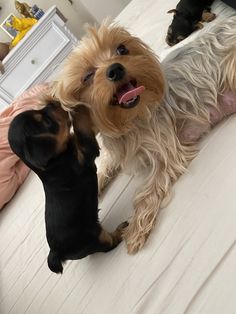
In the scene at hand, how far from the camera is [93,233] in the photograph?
1.26 metres

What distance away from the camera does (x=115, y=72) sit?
1065 mm

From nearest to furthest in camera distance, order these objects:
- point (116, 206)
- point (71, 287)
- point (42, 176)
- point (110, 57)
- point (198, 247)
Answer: point (198, 247) < point (110, 57) < point (42, 176) < point (71, 287) < point (116, 206)

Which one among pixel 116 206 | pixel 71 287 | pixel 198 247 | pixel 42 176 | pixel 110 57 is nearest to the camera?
pixel 198 247

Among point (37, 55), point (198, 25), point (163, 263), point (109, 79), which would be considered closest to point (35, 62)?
point (37, 55)

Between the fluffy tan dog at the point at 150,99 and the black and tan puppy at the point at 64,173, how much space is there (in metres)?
0.06

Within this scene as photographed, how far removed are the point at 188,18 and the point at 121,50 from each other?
0.79m

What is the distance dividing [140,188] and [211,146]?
297mm

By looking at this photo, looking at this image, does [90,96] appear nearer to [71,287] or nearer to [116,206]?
[116,206]

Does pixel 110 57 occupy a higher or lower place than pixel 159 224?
A: higher

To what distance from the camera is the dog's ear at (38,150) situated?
1114mm

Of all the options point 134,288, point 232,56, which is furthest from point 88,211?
point 232,56

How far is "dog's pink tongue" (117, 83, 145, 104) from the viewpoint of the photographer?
3.62ft

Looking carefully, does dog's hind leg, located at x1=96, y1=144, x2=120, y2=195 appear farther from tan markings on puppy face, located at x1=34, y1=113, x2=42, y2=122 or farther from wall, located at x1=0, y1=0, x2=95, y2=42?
wall, located at x1=0, y1=0, x2=95, y2=42

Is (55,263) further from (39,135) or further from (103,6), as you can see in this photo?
(103,6)
